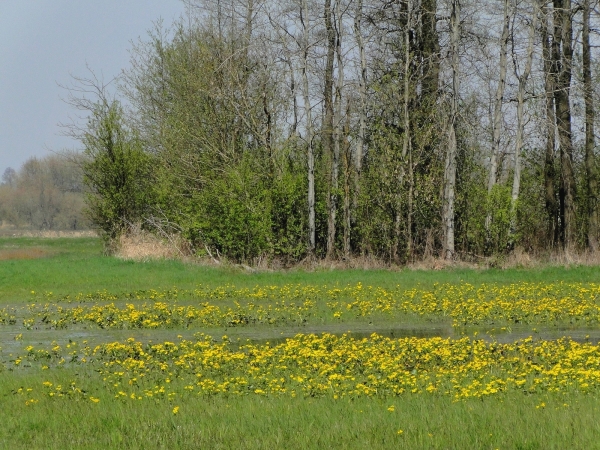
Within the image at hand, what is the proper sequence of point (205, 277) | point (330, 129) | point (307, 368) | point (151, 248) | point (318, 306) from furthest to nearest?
1. point (151, 248)
2. point (330, 129)
3. point (205, 277)
4. point (318, 306)
5. point (307, 368)

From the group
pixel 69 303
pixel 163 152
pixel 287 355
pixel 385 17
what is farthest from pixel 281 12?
pixel 287 355

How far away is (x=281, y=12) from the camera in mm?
33844

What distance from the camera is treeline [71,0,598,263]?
32812mm

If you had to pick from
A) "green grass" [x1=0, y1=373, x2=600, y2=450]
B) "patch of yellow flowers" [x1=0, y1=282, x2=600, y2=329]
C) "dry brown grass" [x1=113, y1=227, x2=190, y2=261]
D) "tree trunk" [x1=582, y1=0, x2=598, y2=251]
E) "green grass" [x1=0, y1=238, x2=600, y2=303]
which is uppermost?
"tree trunk" [x1=582, y1=0, x2=598, y2=251]

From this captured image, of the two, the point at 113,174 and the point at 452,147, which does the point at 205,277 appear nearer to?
the point at 452,147

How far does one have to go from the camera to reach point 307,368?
12.3 meters

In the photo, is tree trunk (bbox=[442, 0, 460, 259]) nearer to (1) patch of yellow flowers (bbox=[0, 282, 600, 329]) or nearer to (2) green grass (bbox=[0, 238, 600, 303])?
(2) green grass (bbox=[0, 238, 600, 303])

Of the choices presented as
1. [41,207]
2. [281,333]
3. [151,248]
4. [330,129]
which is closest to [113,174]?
[151,248]

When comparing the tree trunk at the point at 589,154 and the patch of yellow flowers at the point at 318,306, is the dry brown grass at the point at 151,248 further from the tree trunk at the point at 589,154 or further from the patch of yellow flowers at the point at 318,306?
the tree trunk at the point at 589,154

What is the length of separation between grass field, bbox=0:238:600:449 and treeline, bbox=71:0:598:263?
861 centimetres

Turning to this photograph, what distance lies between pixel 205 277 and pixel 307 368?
16701mm

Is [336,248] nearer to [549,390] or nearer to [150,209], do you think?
[150,209]

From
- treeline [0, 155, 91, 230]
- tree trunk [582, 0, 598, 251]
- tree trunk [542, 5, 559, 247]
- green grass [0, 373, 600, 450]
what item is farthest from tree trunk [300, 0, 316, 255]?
treeline [0, 155, 91, 230]

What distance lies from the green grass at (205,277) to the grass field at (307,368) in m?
1.53
